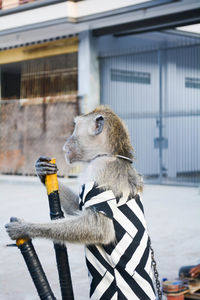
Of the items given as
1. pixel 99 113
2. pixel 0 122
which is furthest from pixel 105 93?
pixel 99 113

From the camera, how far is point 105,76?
54.3 ft

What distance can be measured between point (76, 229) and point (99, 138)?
0.45 meters

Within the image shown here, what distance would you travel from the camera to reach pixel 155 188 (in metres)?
14.0

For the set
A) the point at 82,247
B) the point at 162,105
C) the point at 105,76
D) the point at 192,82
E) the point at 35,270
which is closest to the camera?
the point at 35,270

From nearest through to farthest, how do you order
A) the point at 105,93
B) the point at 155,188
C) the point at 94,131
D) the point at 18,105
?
the point at 94,131 < the point at 155,188 < the point at 105,93 < the point at 18,105

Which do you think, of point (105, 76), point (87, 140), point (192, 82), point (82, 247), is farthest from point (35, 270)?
point (105, 76)

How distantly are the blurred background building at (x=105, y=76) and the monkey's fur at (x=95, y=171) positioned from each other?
38.5ft

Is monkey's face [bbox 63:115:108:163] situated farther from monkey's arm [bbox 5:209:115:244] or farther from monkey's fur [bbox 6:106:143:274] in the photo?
monkey's arm [bbox 5:209:115:244]

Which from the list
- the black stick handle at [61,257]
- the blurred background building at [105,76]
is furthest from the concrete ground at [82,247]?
the black stick handle at [61,257]

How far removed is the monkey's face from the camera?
2.50m

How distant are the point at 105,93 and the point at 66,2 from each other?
9.82ft

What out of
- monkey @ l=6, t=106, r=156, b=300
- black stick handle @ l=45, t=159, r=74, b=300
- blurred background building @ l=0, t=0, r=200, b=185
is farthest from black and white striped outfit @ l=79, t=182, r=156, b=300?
blurred background building @ l=0, t=0, r=200, b=185

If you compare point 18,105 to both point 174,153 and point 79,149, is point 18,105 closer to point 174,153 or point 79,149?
point 174,153

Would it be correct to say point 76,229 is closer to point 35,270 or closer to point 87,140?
point 35,270
